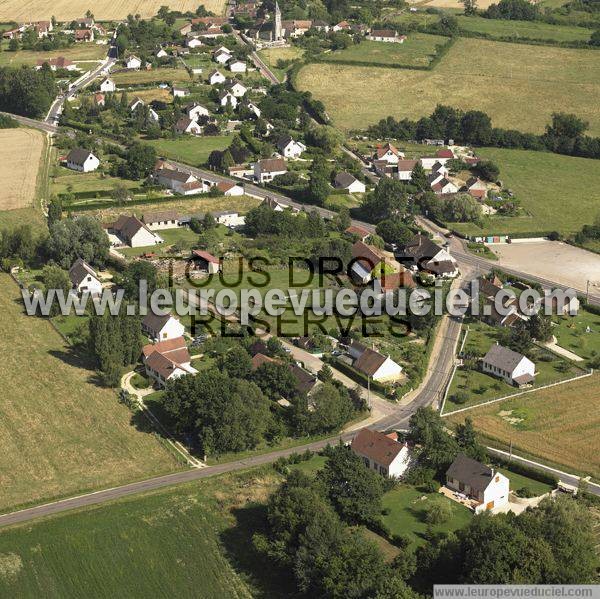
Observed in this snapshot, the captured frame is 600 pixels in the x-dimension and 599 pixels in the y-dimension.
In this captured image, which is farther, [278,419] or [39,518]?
[278,419]

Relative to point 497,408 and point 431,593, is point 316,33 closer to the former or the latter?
point 497,408

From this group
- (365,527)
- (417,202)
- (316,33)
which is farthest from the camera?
(316,33)

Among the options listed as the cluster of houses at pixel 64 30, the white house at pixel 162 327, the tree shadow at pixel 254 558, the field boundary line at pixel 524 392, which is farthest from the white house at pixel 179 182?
the cluster of houses at pixel 64 30

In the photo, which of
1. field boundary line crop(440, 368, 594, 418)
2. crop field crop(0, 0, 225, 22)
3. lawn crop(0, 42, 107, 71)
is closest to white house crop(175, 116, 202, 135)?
lawn crop(0, 42, 107, 71)

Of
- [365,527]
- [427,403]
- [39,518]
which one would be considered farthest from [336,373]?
[39,518]

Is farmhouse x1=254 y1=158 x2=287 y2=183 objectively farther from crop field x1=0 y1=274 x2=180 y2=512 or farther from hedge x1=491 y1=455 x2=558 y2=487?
hedge x1=491 y1=455 x2=558 y2=487

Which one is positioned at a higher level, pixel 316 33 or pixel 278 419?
pixel 316 33
